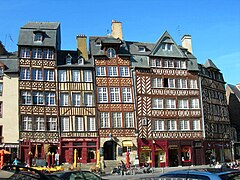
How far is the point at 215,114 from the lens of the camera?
38844 mm

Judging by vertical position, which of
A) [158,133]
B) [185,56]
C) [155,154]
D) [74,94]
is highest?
[185,56]

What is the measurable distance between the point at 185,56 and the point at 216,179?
32759mm

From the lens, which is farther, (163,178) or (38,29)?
(38,29)

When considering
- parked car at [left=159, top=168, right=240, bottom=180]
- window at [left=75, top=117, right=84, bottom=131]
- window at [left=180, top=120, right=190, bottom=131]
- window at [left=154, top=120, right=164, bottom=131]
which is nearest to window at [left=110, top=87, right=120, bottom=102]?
window at [left=75, top=117, right=84, bottom=131]

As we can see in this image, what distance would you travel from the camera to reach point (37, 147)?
30.6 metres

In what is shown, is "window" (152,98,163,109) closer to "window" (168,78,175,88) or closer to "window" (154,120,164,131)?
"window" (154,120,164,131)

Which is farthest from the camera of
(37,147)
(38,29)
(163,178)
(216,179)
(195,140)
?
(195,140)

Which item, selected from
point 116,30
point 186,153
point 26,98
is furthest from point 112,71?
point 186,153

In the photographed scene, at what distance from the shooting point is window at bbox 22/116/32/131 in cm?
3048

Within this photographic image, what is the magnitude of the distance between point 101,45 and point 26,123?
35.4 ft

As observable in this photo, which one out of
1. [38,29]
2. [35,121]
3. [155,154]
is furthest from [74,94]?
[155,154]

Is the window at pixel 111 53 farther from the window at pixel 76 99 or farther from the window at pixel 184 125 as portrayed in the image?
the window at pixel 184 125

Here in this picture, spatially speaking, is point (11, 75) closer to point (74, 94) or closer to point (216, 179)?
point (74, 94)

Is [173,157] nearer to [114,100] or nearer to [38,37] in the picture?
[114,100]
